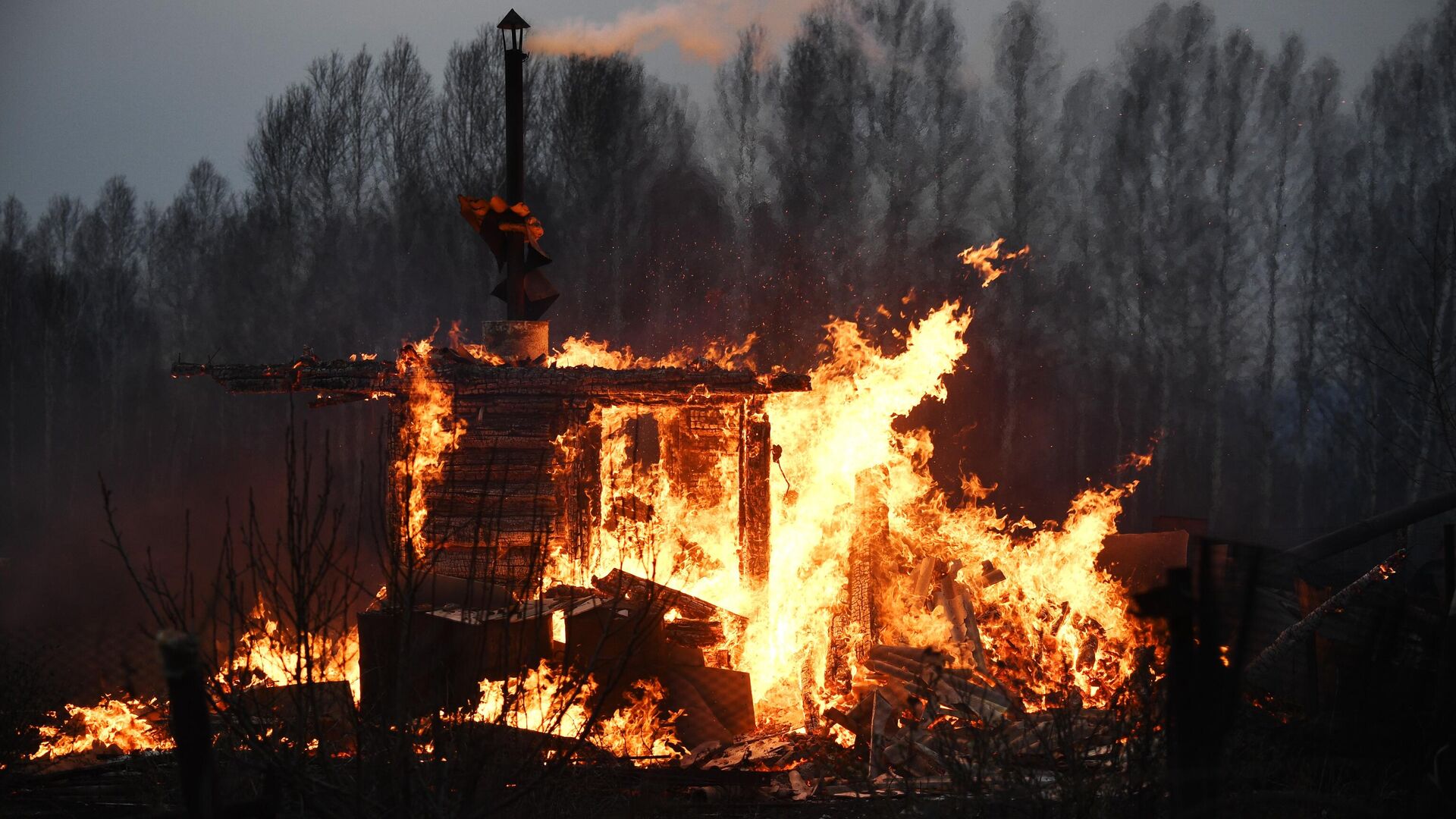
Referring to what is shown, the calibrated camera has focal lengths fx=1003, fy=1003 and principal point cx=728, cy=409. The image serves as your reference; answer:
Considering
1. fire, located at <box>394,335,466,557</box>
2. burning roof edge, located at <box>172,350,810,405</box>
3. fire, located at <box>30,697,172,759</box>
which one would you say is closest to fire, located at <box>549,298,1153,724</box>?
burning roof edge, located at <box>172,350,810,405</box>

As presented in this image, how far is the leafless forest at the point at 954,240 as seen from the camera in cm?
2667

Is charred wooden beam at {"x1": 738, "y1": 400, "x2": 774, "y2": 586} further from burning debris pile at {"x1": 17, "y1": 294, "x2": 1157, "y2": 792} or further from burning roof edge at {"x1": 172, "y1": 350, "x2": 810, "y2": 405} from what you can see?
burning roof edge at {"x1": 172, "y1": 350, "x2": 810, "y2": 405}

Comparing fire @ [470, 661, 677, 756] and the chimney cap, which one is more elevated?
the chimney cap

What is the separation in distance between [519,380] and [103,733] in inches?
203

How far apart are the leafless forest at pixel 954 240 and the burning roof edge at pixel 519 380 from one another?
1545 centimetres

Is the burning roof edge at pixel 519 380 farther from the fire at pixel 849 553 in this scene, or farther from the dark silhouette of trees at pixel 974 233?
the dark silhouette of trees at pixel 974 233

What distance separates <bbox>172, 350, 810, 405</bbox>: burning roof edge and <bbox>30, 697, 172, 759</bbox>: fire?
3368 millimetres

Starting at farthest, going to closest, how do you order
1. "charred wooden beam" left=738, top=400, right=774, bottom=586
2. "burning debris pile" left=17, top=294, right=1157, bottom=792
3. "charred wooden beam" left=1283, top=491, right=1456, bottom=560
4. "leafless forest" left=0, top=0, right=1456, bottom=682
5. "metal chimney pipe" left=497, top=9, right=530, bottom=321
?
"leafless forest" left=0, top=0, right=1456, bottom=682 < "metal chimney pipe" left=497, top=9, right=530, bottom=321 < "charred wooden beam" left=738, top=400, right=774, bottom=586 < "burning debris pile" left=17, top=294, right=1157, bottom=792 < "charred wooden beam" left=1283, top=491, right=1456, bottom=560

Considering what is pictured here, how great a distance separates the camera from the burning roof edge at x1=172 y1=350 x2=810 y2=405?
422 inches

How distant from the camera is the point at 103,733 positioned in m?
9.39

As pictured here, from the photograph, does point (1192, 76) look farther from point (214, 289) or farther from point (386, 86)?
point (214, 289)

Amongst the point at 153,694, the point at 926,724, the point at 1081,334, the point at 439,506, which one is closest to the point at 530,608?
the point at 439,506

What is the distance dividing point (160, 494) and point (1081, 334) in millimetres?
27343

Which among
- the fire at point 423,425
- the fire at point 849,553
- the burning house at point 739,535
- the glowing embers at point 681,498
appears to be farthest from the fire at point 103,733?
the glowing embers at point 681,498
